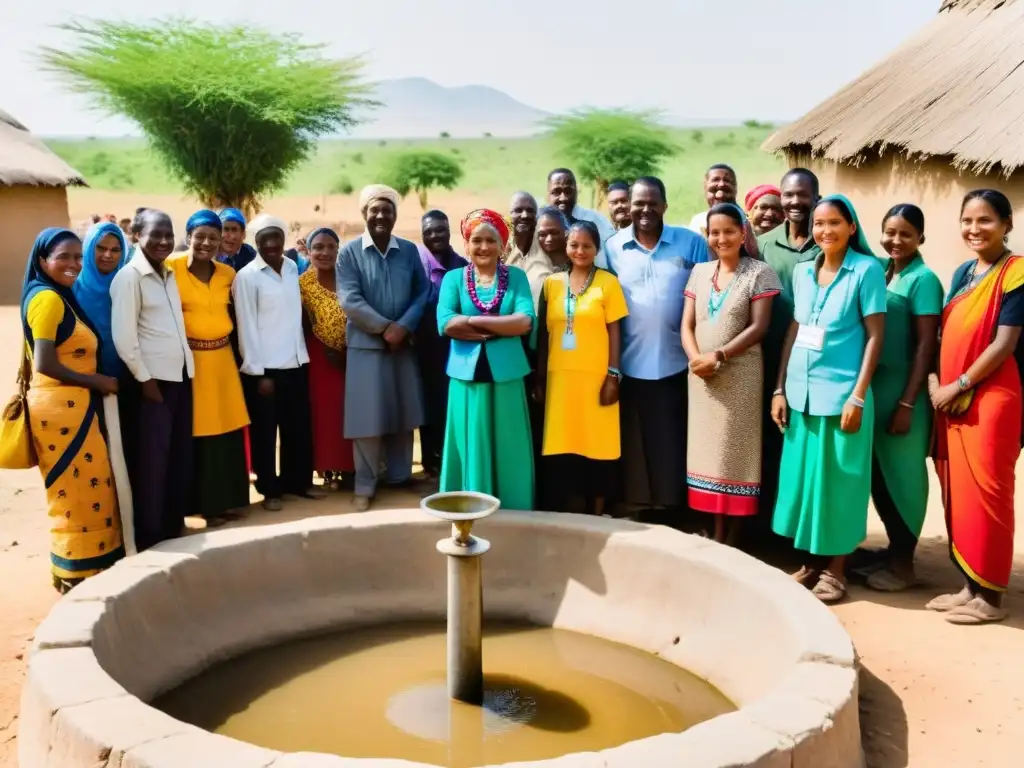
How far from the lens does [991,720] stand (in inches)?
148

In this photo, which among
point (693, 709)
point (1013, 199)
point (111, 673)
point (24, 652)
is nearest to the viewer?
point (111, 673)

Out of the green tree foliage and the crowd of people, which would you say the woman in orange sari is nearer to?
the crowd of people

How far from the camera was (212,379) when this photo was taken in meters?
5.50

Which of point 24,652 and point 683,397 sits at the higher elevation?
point 683,397

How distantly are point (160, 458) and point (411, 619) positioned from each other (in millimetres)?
1524

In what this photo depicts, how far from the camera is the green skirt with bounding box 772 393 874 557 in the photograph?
4559 mm

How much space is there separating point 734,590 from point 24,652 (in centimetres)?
299

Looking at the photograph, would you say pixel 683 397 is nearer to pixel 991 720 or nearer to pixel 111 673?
pixel 991 720

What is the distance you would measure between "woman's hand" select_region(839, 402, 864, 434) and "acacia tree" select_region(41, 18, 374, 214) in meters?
20.3

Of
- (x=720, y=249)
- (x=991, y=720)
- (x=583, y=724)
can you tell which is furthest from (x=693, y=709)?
(x=720, y=249)

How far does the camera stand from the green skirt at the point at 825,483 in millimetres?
4559

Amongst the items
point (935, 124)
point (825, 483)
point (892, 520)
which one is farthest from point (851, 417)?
point (935, 124)

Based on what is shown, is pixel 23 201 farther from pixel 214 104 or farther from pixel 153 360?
pixel 153 360

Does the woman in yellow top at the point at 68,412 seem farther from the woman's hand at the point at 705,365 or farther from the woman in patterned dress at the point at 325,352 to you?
the woman's hand at the point at 705,365
